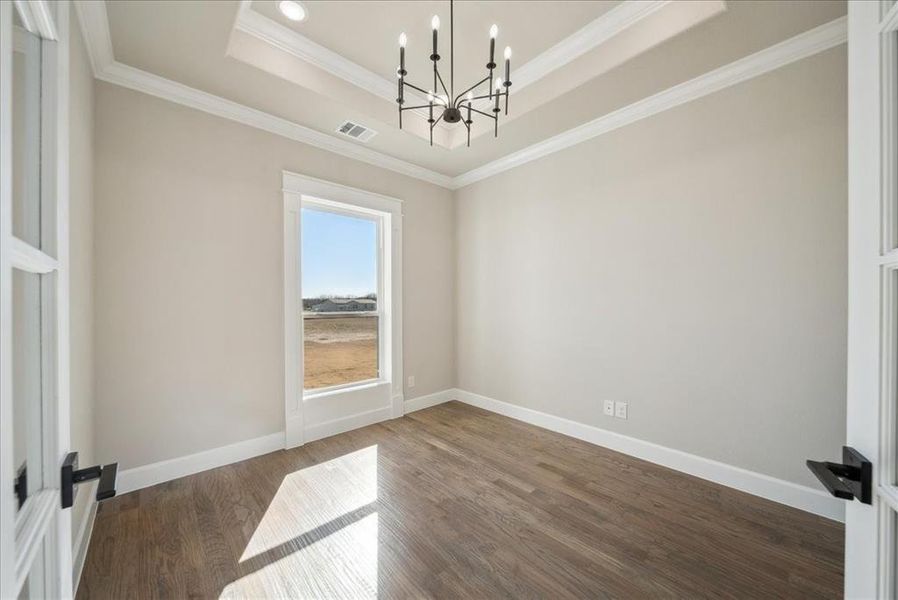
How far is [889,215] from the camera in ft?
2.19

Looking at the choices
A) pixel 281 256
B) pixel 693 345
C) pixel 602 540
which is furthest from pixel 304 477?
pixel 693 345

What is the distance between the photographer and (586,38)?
234 centimetres

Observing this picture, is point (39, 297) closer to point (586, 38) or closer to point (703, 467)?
point (586, 38)

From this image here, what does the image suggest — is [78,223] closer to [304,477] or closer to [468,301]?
[304,477]

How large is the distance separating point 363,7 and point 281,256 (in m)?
1.86

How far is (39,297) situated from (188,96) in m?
2.45

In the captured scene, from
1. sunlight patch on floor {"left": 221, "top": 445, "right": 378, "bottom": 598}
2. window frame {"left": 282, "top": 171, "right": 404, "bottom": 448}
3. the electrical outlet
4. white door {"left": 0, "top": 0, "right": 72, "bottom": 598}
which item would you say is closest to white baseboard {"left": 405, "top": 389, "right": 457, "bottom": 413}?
window frame {"left": 282, "top": 171, "right": 404, "bottom": 448}

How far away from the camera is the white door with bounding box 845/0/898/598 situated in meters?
0.66

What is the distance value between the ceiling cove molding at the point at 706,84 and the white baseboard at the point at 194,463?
3525 mm

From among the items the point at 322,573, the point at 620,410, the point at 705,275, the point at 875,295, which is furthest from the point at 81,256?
the point at 705,275

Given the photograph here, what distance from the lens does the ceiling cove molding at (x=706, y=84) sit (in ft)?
6.48

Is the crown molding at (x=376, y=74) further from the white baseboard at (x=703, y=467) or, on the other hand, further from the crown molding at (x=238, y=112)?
the white baseboard at (x=703, y=467)

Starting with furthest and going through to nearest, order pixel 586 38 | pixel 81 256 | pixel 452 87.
→ pixel 586 38
pixel 452 87
pixel 81 256

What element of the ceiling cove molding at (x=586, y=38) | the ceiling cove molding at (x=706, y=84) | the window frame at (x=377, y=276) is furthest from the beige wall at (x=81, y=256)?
the ceiling cove molding at (x=706, y=84)
